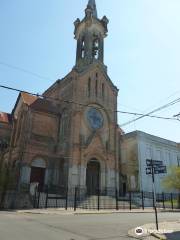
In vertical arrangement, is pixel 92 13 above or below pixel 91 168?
above

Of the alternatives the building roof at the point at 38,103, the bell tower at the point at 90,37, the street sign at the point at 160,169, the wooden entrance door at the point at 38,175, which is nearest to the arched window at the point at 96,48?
the bell tower at the point at 90,37

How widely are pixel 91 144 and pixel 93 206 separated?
9.76m

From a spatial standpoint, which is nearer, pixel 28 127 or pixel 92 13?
pixel 28 127

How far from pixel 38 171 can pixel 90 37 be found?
23576mm

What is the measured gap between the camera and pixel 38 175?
1299 inches

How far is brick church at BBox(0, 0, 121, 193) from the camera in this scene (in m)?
33.0

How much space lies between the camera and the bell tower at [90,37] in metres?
42.0

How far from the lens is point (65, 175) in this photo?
32.8 meters

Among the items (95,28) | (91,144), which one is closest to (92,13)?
(95,28)

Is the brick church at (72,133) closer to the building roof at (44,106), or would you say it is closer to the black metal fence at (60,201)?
the building roof at (44,106)

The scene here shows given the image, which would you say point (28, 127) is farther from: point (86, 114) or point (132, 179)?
point (132, 179)

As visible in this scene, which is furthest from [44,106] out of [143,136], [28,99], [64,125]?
[143,136]

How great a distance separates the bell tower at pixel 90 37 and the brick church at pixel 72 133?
9.0 inches

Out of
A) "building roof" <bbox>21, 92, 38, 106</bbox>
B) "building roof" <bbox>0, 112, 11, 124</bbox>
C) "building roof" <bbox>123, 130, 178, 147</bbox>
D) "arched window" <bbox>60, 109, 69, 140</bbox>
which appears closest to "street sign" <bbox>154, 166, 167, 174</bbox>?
"arched window" <bbox>60, 109, 69, 140</bbox>
